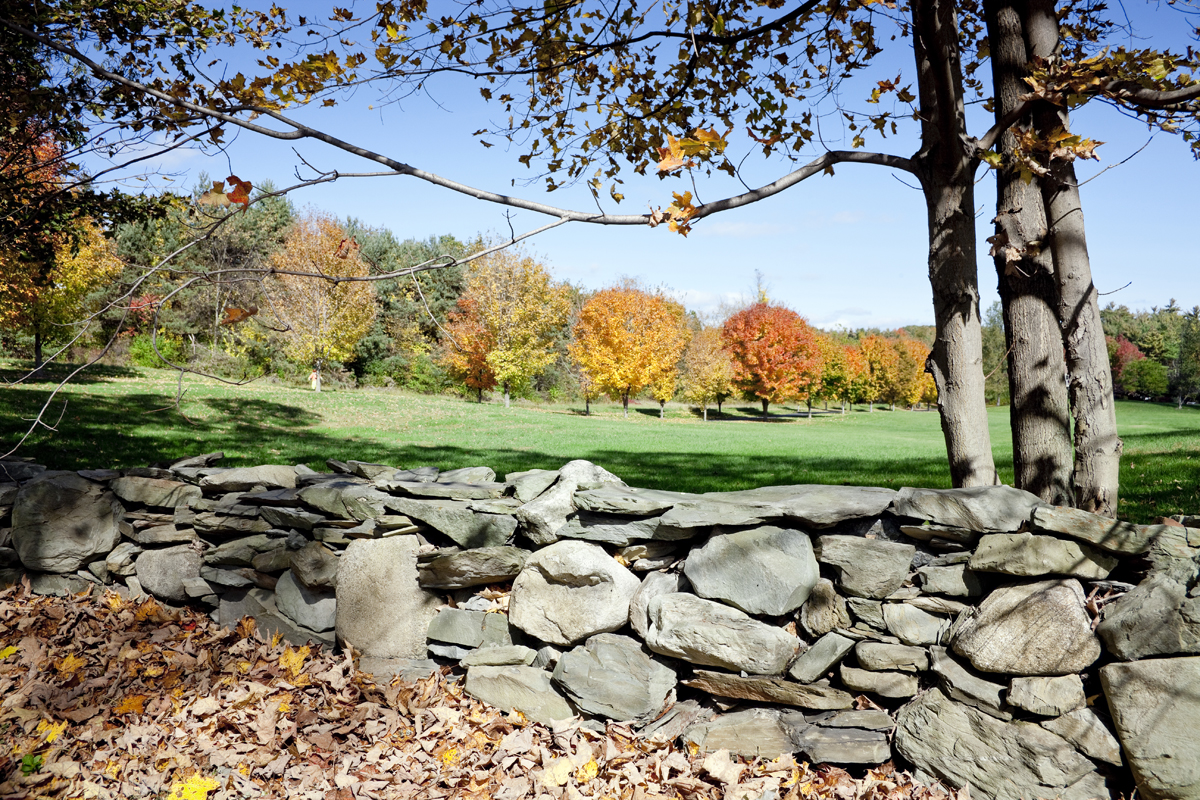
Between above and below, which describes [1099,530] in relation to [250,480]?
below

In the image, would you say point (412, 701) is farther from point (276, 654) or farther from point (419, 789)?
point (276, 654)

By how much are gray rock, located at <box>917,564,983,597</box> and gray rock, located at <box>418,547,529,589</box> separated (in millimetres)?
2008

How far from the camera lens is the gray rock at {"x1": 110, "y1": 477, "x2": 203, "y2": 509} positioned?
460 cm

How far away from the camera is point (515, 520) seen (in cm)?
372

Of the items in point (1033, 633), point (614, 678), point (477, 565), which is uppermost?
point (477, 565)

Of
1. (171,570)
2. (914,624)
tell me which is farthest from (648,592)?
(171,570)

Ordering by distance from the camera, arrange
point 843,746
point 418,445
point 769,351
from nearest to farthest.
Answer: point 843,746, point 418,445, point 769,351

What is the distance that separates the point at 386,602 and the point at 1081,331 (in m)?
3.98

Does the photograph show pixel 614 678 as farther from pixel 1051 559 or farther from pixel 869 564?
pixel 1051 559

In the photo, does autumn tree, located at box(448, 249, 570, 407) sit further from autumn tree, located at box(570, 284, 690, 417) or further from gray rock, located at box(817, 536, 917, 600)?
gray rock, located at box(817, 536, 917, 600)

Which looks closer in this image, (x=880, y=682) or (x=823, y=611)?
(x=880, y=682)

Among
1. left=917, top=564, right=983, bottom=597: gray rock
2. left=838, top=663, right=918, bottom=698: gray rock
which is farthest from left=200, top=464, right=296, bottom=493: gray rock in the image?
left=917, top=564, right=983, bottom=597: gray rock

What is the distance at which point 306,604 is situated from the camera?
4102 millimetres

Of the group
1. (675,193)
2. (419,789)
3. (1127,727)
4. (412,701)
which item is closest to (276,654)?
(412,701)
